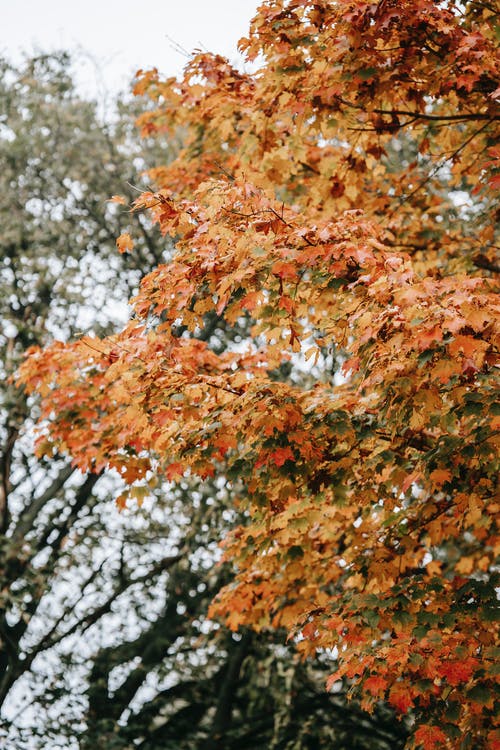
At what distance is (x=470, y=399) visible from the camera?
A: 3600mm

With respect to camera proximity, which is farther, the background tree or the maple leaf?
the background tree

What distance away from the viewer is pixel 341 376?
14.4 ft

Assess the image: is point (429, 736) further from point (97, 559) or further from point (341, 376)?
point (97, 559)

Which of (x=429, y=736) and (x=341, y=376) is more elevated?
(x=341, y=376)

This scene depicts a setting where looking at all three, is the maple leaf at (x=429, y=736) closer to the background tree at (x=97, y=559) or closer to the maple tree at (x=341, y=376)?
the maple tree at (x=341, y=376)

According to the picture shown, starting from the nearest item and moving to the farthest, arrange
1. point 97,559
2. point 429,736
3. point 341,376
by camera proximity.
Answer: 1. point 429,736
2. point 341,376
3. point 97,559

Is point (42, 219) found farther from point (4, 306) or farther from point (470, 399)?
point (470, 399)

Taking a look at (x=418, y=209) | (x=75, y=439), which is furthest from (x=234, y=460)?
(x=418, y=209)

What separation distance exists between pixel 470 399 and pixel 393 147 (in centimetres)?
1006

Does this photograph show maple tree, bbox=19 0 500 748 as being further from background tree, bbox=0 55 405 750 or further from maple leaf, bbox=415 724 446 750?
background tree, bbox=0 55 405 750

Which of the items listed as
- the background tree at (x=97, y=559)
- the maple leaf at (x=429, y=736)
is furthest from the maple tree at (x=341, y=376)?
the background tree at (x=97, y=559)

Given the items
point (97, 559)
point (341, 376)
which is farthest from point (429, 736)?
point (97, 559)

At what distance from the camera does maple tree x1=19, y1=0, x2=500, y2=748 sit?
12.4ft

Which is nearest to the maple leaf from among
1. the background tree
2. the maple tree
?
the maple tree
